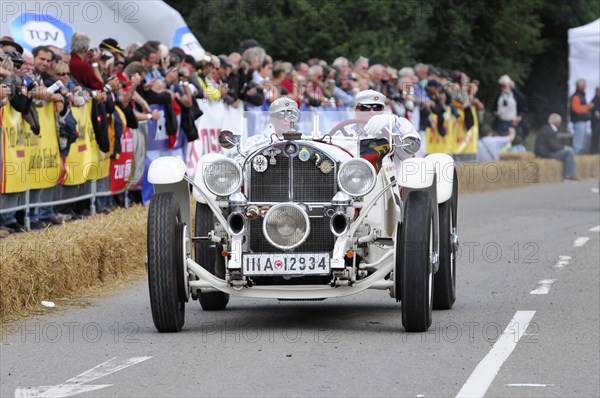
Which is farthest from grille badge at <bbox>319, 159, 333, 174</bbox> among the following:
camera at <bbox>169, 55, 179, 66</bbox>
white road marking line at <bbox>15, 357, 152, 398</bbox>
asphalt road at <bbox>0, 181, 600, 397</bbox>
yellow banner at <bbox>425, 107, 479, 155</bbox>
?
yellow banner at <bbox>425, 107, 479, 155</bbox>

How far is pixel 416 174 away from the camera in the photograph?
10570 millimetres

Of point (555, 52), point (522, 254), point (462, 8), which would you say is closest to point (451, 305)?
point (522, 254)

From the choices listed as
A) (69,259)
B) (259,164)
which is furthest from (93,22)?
(259,164)

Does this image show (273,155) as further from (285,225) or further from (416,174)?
(416,174)

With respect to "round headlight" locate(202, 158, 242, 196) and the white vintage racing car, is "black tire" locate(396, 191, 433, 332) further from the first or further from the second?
"round headlight" locate(202, 158, 242, 196)

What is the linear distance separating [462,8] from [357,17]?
19.1 feet

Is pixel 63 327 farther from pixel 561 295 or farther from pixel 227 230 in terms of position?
pixel 561 295

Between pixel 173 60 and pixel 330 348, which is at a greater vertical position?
pixel 173 60

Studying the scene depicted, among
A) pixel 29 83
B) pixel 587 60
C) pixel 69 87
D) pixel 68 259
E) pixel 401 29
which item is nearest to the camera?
pixel 68 259

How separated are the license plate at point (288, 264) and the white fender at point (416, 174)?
78 cm

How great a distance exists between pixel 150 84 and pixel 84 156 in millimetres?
2227

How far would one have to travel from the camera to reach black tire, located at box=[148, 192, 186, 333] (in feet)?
33.2

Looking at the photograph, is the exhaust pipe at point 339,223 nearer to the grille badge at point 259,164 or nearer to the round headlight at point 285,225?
the round headlight at point 285,225

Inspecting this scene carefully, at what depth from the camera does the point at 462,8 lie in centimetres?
4197
